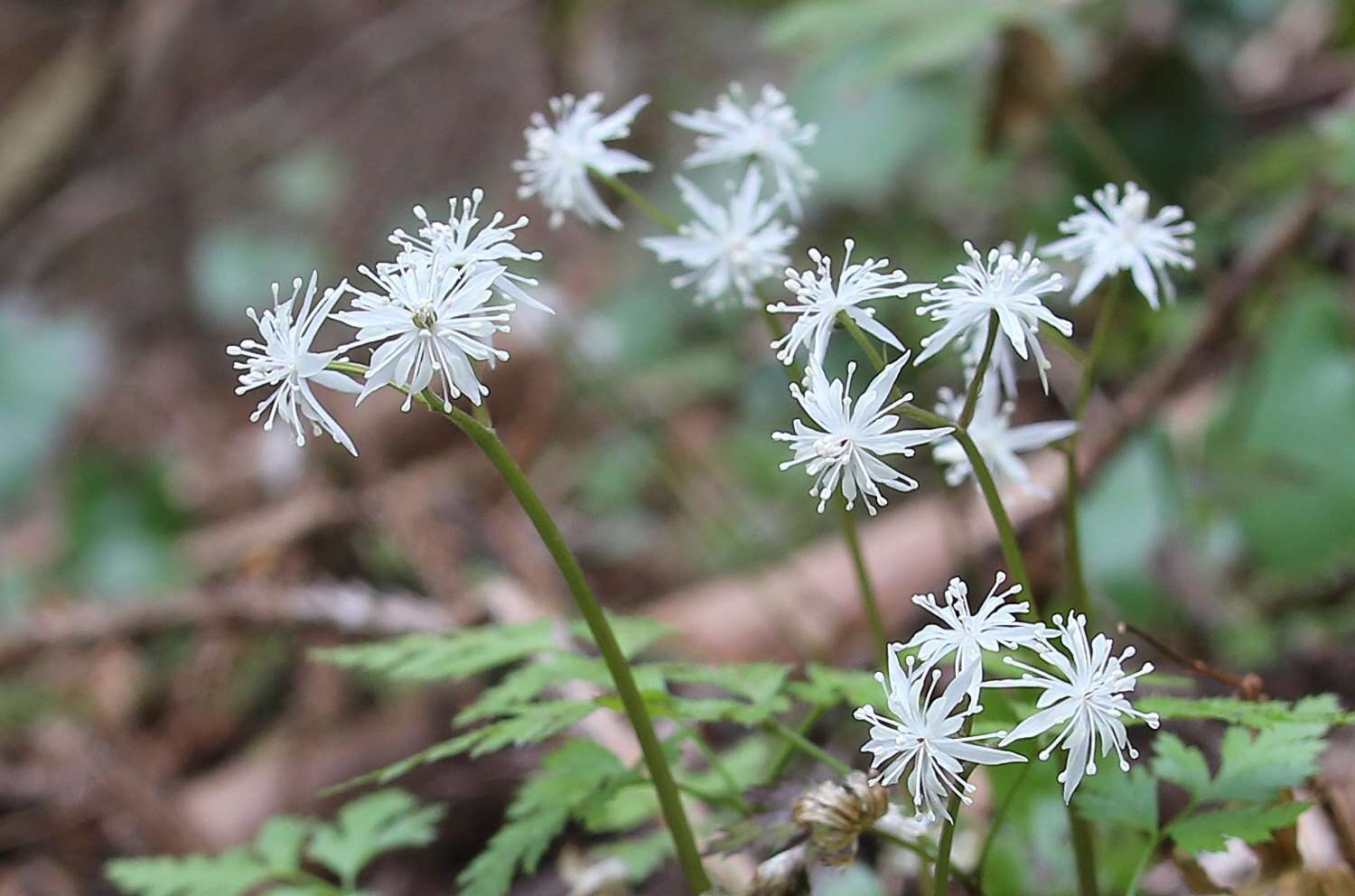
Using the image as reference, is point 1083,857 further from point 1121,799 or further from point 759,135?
point 759,135

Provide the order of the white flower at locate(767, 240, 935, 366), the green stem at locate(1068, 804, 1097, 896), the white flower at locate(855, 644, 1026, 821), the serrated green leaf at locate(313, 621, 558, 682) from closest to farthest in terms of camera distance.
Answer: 1. the white flower at locate(855, 644, 1026, 821)
2. the white flower at locate(767, 240, 935, 366)
3. the green stem at locate(1068, 804, 1097, 896)
4. the serrated green leaf at locate(313, 621, 558, 682)

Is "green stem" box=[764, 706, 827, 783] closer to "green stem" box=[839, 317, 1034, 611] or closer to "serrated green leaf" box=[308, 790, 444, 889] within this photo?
"green stem" box=[839, 317, 1034, 611]

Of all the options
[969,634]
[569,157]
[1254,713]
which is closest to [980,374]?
[969,634]

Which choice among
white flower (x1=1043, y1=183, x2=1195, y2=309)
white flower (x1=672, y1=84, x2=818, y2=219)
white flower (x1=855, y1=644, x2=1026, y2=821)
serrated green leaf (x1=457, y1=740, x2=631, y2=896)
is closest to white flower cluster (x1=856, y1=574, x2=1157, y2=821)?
white flower (x1=855, y1=644, x2=1026, y2=821)

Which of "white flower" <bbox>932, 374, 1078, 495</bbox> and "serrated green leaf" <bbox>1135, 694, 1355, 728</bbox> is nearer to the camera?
"serrated green leaf" <bbox>1135, 694, 1355, 728</bbox>

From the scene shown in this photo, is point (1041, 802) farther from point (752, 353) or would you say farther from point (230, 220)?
point (230, 220)

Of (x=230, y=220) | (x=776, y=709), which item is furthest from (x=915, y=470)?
(x=230, y=220)
